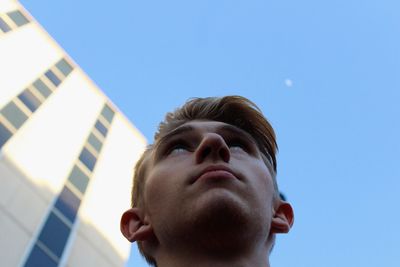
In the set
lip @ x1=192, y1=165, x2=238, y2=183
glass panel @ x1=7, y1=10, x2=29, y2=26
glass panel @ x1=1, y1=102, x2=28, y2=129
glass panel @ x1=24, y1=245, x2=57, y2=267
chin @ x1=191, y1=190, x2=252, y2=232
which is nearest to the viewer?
chin @ x1=191, y1=190, x2=252, y2=232

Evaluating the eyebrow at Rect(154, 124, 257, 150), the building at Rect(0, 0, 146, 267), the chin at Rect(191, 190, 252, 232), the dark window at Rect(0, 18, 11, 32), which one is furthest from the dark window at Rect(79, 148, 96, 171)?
the chin at Rect(191, 190, 252, 232)

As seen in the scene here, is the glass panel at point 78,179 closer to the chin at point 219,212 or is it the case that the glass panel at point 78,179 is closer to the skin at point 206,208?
the skin at point 206,208

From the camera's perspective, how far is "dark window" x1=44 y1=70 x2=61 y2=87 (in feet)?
59.8

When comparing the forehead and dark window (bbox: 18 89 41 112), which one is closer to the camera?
the forehead

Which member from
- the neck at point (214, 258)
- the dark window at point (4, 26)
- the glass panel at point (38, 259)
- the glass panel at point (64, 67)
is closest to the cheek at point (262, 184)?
the neck at point (214, 258)

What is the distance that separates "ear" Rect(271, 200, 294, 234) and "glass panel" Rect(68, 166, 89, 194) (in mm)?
12524

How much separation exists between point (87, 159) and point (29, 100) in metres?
2.99

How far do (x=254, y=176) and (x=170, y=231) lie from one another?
0.65 m

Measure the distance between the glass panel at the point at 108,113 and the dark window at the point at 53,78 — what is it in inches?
104

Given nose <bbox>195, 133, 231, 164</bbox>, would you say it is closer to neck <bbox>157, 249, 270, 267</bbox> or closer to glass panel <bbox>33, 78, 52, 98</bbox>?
neck <bbox>157, 249, 270, 267</bbox>

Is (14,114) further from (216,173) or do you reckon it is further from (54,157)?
(216,173)

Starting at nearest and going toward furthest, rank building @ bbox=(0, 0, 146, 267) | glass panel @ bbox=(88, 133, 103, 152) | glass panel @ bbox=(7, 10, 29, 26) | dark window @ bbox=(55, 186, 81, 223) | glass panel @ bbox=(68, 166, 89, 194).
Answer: building @ bbox=(0, 0, 146, 267)
dark window @ bbox=(55, 186, 81, 223)
glass panel @ bbox=(68, 166, 89, 194)
glass panel @ bbox=(88, 133, 103, 152)
glass panel @ bbox=(7, 10, 29, 26)

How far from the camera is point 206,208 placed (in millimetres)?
2475

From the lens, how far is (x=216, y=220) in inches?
97.3
